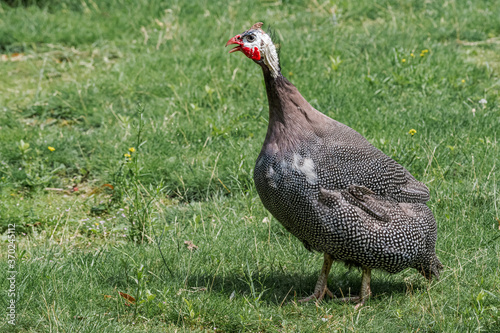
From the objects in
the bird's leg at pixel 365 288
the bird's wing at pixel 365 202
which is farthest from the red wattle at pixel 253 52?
the bird's leg at pixel 365 288

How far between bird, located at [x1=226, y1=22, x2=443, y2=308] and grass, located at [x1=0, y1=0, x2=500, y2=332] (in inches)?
13.5

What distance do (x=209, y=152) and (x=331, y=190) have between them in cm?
213

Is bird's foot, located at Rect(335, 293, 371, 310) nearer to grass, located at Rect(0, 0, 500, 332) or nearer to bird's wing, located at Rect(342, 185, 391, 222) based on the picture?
grass, located at Rect(0, 0, 500, 332)

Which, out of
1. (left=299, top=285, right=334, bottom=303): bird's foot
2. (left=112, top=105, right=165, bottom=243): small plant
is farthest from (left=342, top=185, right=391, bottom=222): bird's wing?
(left=112, top=105, right=165, bottom=243): small plant

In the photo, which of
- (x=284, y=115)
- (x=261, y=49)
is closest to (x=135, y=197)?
(x=284, y=115)

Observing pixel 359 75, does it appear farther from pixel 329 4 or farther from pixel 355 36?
pixel 329 4

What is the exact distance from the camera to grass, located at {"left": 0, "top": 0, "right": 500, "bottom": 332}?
12.2 ft

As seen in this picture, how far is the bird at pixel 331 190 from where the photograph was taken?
3.64 m

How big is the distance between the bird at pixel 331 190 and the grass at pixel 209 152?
1.12ft

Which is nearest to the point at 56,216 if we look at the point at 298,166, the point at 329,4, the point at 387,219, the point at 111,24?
the point at 298,166

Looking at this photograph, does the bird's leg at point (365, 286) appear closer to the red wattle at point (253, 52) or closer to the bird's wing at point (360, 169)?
the bird's wing at point (360, 169)

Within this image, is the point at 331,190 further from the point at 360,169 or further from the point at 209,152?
the point at 209,152

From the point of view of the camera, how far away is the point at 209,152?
5.61 meters

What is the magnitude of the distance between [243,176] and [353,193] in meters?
1.60
